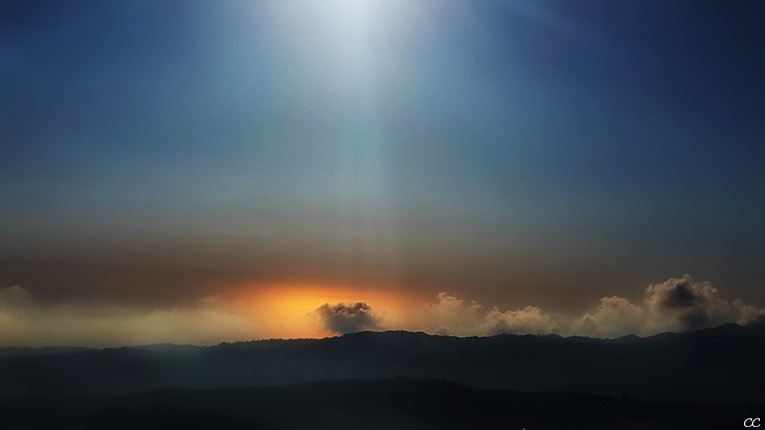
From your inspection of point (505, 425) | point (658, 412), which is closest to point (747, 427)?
point (658, 412)

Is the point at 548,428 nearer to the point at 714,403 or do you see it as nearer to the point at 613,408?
the point at 613,408

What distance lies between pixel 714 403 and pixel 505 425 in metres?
56.3

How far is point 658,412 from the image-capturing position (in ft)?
647

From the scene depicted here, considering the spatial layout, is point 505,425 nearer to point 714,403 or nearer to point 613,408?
point 613,408

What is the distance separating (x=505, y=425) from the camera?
644 feet

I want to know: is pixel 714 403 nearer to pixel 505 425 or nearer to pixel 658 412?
pixel 658 412

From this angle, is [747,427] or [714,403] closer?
[747,427]

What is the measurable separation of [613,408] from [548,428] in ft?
62.5

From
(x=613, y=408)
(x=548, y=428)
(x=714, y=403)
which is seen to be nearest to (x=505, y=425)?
(x=548, y=428)

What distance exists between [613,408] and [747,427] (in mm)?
50197

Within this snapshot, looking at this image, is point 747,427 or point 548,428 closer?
point 747,427

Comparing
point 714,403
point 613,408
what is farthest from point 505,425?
point 714,403

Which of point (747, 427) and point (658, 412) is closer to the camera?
point (747, 427)

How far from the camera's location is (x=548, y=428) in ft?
632
